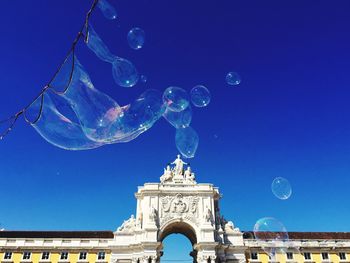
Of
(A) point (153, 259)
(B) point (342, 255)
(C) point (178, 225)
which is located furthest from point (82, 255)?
(B) point (342, 255)

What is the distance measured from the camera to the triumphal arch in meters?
51.8

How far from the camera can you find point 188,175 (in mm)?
59875

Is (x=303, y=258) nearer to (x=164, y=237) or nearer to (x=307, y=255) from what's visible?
(x=307, y=255)

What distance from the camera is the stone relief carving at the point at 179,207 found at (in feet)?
179

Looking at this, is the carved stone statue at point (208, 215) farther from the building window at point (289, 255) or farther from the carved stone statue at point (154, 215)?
the building window at point (289, 255)

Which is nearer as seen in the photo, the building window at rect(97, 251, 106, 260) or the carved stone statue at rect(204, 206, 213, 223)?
the carved stone statue at rect(204, 206, 213, 223)

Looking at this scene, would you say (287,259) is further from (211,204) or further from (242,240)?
(211,204)

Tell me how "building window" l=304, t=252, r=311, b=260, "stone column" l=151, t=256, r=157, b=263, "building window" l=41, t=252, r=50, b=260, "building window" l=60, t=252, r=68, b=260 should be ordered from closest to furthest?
"stone column" l=151, t=256, r=157, b=263, "building window" l=41, t=252, r=50, b=260, "building window" l=60, t=252, r=68, b=260, "building window" l=304, t=252, r=311, b=260

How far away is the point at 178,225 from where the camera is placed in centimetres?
5609

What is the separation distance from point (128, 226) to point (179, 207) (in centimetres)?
939

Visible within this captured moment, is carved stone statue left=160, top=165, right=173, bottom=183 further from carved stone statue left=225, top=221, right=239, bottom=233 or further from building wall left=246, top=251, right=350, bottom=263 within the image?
building wall left=246, top=251, right=350, bottom=263

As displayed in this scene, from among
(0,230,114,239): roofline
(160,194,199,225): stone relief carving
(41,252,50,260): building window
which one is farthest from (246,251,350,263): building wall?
(41,252,50,260): building window

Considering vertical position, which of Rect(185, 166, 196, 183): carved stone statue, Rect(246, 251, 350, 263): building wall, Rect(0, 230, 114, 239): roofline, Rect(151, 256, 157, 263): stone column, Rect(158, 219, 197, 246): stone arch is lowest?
Rect(151, 256, 157, 263): stone column

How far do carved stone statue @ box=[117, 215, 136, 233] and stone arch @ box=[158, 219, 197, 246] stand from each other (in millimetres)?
5522
